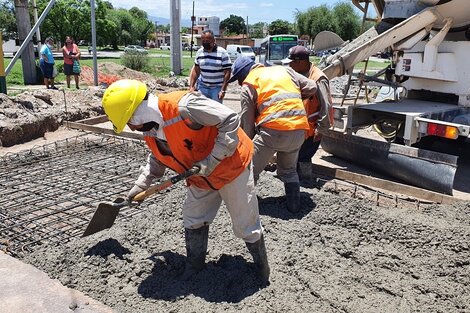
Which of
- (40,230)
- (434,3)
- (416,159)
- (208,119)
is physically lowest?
(40,230)

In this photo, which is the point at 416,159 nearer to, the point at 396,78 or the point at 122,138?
the point at 396,78

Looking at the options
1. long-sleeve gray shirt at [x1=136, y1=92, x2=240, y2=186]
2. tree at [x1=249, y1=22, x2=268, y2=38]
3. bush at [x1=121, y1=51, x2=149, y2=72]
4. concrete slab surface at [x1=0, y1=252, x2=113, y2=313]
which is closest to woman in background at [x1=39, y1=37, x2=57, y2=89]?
bush at [x1=121, y1=51, x2=149, y2=72]

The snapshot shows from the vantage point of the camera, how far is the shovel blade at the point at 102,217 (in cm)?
339

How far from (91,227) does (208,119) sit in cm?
144

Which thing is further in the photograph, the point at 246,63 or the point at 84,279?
the point at 246,63

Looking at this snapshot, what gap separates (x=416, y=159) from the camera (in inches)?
198

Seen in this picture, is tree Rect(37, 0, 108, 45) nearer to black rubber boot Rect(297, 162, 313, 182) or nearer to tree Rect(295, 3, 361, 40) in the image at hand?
tree Rect(295, 3, 361, 40)

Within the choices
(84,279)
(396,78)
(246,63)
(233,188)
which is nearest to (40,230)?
(84,279)

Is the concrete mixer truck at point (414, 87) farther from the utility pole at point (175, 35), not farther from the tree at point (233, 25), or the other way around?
the tree at point (233, 25)

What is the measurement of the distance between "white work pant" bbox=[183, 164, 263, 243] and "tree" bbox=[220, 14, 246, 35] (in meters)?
94.6

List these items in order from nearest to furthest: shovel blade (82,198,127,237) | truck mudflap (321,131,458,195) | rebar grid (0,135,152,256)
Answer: shovel blade (82,198,127,237), rebar grid (0,135,152,256), truck mudflap (321,131,458,195)

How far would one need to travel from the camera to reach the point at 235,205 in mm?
2951

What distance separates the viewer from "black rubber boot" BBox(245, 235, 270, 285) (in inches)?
120

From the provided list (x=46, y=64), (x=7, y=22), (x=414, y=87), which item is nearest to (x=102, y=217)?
(x=414, y=87)
